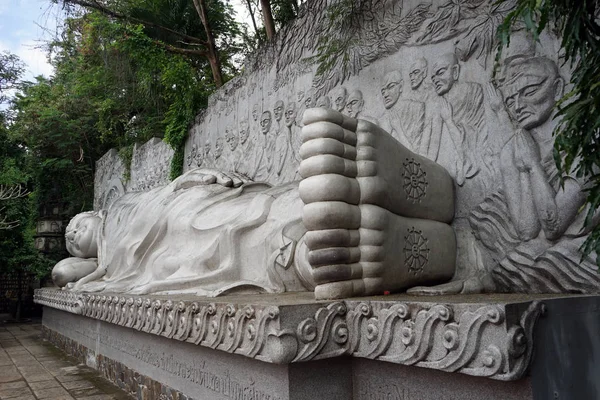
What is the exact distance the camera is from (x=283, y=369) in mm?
1893

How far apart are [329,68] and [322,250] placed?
244 cm

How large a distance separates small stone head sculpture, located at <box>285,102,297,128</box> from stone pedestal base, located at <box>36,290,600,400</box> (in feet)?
8.22

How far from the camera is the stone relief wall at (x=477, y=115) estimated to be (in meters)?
2.51

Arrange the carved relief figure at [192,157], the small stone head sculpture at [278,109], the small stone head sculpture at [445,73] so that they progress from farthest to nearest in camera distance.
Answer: the carved relief figure at [192,157]
the small stone head sculpture at [278,109]
the small stone head sculpture at [445,73]

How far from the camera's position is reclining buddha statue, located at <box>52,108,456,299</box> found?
2139mm

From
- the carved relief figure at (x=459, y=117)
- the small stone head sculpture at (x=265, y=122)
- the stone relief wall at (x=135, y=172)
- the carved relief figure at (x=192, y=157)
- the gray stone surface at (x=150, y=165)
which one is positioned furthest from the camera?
the stone relief wall at (x=135, y=172)

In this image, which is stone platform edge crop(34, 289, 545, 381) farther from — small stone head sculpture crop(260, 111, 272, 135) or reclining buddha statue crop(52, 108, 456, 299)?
small stone head sculpture crop(260, 111, 272, 135)

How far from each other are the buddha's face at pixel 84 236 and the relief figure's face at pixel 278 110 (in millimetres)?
2244

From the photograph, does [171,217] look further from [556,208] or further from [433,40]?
[556,208]

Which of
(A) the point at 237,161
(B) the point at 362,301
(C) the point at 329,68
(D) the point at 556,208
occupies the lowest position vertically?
(B) the point at 362,301

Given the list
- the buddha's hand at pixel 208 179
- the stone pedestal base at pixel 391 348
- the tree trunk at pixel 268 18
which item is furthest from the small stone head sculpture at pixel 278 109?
the stone pedestal base at pixel 391 348

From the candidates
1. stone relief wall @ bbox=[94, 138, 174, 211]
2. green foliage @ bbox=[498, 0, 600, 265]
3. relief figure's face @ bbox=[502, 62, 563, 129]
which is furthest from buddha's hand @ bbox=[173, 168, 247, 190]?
green foliage @ bbox=[498, 0, 600, 265]

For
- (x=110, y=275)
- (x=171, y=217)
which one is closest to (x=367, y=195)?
(x=171, y=217)

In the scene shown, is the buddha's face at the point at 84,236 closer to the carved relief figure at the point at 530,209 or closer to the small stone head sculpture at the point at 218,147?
the small stone head sculpture at the point at 218,147
